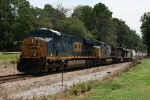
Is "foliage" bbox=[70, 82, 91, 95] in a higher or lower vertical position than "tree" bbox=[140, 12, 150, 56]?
lower

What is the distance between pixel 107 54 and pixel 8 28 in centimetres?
4312

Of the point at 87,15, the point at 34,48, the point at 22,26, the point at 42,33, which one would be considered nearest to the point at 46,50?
the point at 34,48

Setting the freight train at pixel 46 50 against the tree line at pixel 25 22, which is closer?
the freight train at pixel 46 50

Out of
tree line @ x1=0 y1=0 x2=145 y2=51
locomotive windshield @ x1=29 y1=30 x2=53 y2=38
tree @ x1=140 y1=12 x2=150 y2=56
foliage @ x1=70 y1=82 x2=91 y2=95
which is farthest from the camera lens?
tree @ x1=140 y1=12 x2=150 y2=56

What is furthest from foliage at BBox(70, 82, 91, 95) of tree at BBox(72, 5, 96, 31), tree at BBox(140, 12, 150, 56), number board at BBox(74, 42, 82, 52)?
tree at BBox(72, 5, 96, 31)

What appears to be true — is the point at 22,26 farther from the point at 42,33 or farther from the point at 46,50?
A: the point at 46,50

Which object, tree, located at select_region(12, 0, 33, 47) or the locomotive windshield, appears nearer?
the locomotive windshield

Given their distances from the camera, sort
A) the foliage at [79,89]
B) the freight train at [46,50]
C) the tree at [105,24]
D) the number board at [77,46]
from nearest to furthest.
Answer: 1. the foliage at [79,89]
2. the freight train at [46,50]
3. the number board at [77,46]
4. the tree at [105,24]

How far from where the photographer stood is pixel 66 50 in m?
26.8

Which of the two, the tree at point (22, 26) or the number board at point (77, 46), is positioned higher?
the tree at point (22, 26)

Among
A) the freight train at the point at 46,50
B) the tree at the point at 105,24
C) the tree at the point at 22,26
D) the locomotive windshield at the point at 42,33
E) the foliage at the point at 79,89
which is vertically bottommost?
the foliage at the point at 79,89

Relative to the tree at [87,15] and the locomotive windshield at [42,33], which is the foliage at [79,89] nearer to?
the locomotive windshield at [42,33]

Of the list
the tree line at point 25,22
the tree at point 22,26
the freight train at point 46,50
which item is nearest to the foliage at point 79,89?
the freight train at point 46,50

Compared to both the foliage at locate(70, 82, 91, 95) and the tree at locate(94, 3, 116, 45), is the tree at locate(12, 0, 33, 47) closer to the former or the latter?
the tree at locate(94, 3, 116, 45)
